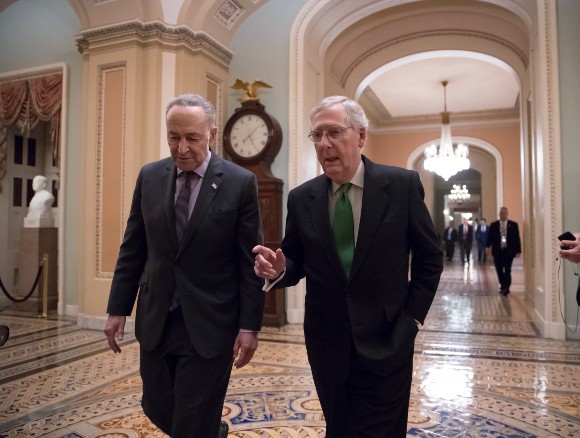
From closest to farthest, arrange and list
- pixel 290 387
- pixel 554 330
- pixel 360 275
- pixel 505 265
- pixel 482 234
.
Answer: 1. pixel 360 275
2. pixel 290 387
3. pixel 554 330
4. pixel 505 265
5. pixel 482 234

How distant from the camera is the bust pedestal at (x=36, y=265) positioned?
7.07m

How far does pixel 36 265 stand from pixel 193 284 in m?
6.24

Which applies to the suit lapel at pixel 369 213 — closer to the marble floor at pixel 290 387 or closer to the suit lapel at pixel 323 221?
the suit lapel at pixel 323 221

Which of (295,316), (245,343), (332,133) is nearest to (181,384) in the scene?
(245,343)

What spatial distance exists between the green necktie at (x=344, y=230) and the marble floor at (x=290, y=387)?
149cm

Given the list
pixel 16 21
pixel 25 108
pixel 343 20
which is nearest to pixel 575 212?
pixel 343 20

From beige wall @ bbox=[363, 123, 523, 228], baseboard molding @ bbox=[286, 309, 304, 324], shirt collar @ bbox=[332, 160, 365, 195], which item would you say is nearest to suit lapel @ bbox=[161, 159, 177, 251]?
shirt collar @ bbox=[332, 160, 365, 195]

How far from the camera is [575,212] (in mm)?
5215

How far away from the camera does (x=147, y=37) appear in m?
5.89

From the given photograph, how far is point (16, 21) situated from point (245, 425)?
726 centimetres

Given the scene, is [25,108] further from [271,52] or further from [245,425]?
[245,425]

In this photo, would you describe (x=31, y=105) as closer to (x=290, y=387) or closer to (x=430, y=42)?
(x=290, y=387)

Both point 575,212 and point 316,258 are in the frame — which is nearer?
point 316,258

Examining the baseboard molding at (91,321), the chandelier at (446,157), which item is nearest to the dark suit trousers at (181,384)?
the baseboard molding at (91,321)
